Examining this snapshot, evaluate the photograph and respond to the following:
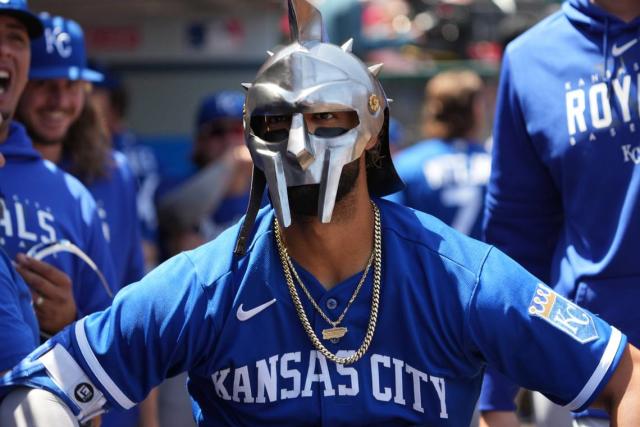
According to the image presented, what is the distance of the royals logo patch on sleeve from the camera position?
9.96 ft

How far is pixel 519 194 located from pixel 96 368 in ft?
4.96

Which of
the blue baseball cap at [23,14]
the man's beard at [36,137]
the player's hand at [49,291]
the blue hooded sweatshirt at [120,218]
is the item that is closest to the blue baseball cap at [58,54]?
the man's beard at [36,137]

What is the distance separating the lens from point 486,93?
9.99 meters

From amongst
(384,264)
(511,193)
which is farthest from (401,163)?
(384,264)

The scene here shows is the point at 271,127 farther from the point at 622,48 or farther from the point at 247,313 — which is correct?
the point at 622,48

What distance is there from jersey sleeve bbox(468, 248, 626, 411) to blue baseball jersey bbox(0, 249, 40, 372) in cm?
124

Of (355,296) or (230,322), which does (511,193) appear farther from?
(230,322)

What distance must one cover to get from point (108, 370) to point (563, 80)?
5.33 ft

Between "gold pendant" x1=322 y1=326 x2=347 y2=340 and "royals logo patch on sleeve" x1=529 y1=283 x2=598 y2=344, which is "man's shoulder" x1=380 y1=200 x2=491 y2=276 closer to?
"royals logo patch on sleeve" x1=529 y1=283 x2=598 y2=344

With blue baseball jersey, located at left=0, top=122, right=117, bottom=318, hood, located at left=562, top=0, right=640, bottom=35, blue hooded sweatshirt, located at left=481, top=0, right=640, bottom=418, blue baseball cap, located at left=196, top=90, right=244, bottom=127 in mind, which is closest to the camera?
blue hooded sweatshirt, located at left=481, top=0, right=640, bottom=418

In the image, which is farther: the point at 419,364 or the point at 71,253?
the point at 71,253

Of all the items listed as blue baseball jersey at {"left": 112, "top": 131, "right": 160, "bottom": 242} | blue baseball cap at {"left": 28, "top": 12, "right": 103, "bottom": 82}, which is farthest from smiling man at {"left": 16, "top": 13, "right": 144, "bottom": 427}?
blue baseball jersey at {"left": 112, "top": 131, "right": 160, "bottom": 242}

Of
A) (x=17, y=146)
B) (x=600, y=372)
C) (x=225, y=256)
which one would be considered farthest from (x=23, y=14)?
(x=600, y=372)

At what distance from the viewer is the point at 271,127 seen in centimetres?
318
